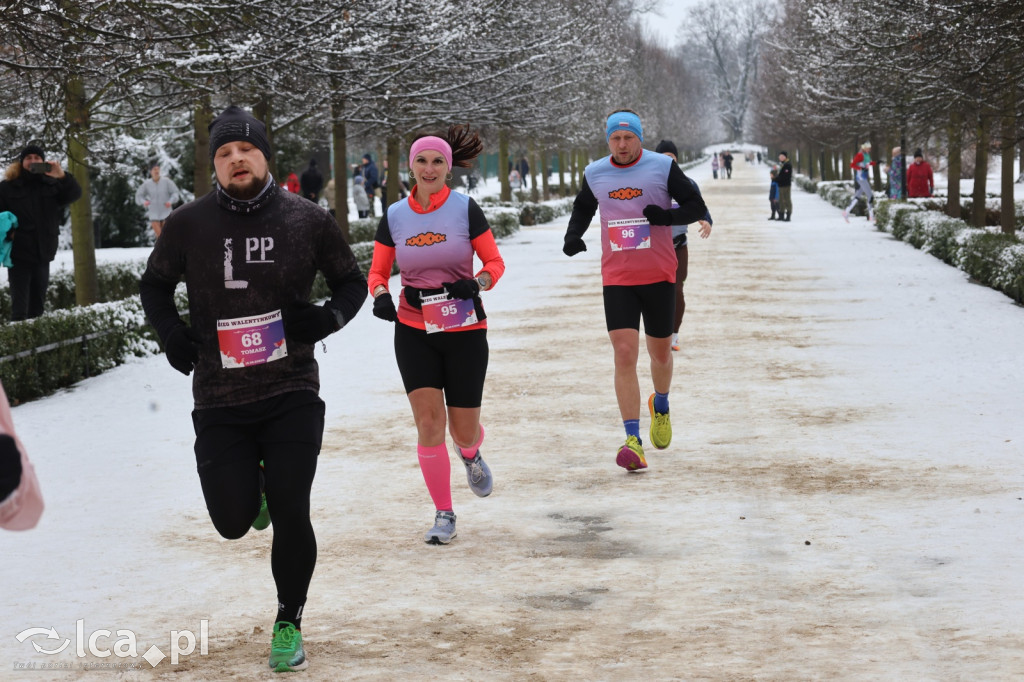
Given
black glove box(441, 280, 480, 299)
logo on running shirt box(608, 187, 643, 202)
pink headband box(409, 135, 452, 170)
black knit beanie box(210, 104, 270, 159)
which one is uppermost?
black knit beanie box(210, 104, 270, 159)

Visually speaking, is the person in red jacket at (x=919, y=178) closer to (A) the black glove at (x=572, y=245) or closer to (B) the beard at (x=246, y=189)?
(A) the black glove at (x=572, y=245)

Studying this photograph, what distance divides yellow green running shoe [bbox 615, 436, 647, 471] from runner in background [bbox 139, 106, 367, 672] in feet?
11.0

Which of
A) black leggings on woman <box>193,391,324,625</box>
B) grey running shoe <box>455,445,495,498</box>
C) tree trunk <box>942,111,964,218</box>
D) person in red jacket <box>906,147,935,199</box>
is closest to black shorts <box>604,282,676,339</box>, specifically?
grey running shoe <box>455,445,495,498</box>

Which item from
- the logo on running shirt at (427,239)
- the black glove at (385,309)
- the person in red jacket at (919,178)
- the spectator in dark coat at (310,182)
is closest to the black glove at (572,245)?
the logo on running shirt at (427,239)

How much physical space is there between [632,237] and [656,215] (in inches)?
7.7

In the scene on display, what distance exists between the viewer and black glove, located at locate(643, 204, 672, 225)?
26.5 ft

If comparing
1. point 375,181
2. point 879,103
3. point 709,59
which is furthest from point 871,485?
point 709,59

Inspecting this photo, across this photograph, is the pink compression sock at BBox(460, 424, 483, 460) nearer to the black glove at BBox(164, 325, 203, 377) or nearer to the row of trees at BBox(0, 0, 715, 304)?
the black glove at BBox(164, 325, 203, 377)

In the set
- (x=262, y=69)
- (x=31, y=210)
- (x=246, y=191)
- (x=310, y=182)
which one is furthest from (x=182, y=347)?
(x=310, y=182)

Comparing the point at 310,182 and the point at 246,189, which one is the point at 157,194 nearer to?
the point at 310,182

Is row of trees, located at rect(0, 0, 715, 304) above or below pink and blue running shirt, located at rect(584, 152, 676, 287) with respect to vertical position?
above

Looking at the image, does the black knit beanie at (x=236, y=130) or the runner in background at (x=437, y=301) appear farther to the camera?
the runner in background at (x=437, y=301)

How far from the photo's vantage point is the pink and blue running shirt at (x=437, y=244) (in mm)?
6602

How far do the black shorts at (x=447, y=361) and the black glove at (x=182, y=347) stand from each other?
6.09 ft
